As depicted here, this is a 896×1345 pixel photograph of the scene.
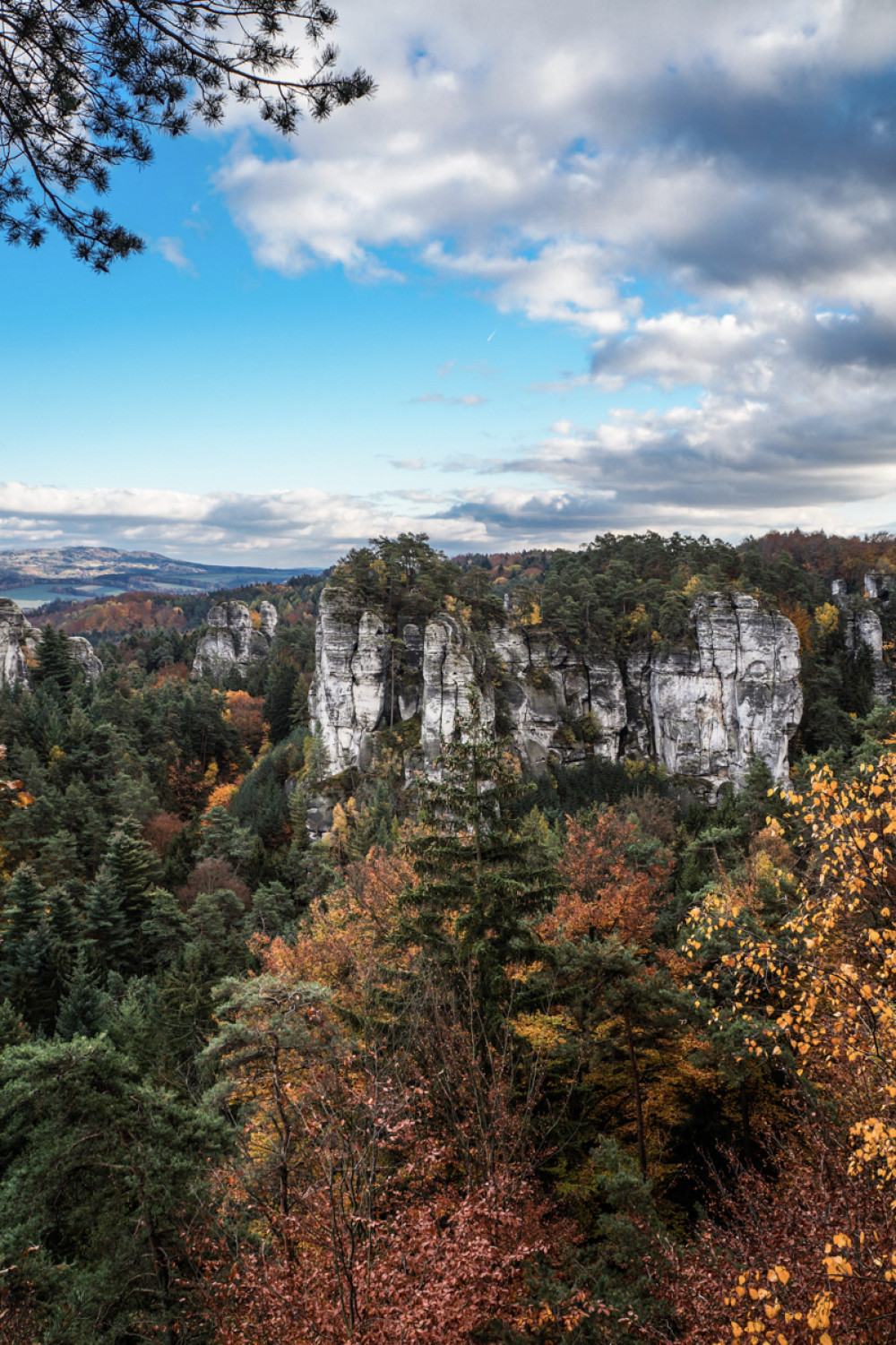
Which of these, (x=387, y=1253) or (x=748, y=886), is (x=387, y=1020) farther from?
(x=748, y=886)

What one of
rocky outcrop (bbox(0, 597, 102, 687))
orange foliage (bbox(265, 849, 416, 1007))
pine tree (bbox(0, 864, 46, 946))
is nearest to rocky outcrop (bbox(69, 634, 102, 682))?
rocky outcrop (bbox(0, 597, 102, 687))

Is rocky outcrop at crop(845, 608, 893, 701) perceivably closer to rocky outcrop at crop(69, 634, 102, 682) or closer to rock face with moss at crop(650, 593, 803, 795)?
rock face with moss at crop(650, 593, 803, 795)

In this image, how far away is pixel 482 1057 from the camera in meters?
10.5

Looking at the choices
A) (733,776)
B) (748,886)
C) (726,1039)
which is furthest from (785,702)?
(726,1039)

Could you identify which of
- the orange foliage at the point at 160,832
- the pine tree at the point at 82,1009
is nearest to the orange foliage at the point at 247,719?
the orange foliage at the point at 160,832

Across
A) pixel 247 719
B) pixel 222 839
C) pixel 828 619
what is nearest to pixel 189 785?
pixel 247 719

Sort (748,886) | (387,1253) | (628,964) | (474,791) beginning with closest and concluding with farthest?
(387,1253) < (628,964) < (474,791) < (748,886)

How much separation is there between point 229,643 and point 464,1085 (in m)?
85.4

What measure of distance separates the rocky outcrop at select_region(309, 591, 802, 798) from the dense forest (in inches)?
613

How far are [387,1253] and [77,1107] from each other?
8.11 metres

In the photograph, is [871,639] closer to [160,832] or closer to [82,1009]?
[160,832]

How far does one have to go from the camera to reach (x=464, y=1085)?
910 centimetres

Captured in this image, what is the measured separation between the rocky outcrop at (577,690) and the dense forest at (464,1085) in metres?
15.6

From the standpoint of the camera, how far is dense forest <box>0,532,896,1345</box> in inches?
218
